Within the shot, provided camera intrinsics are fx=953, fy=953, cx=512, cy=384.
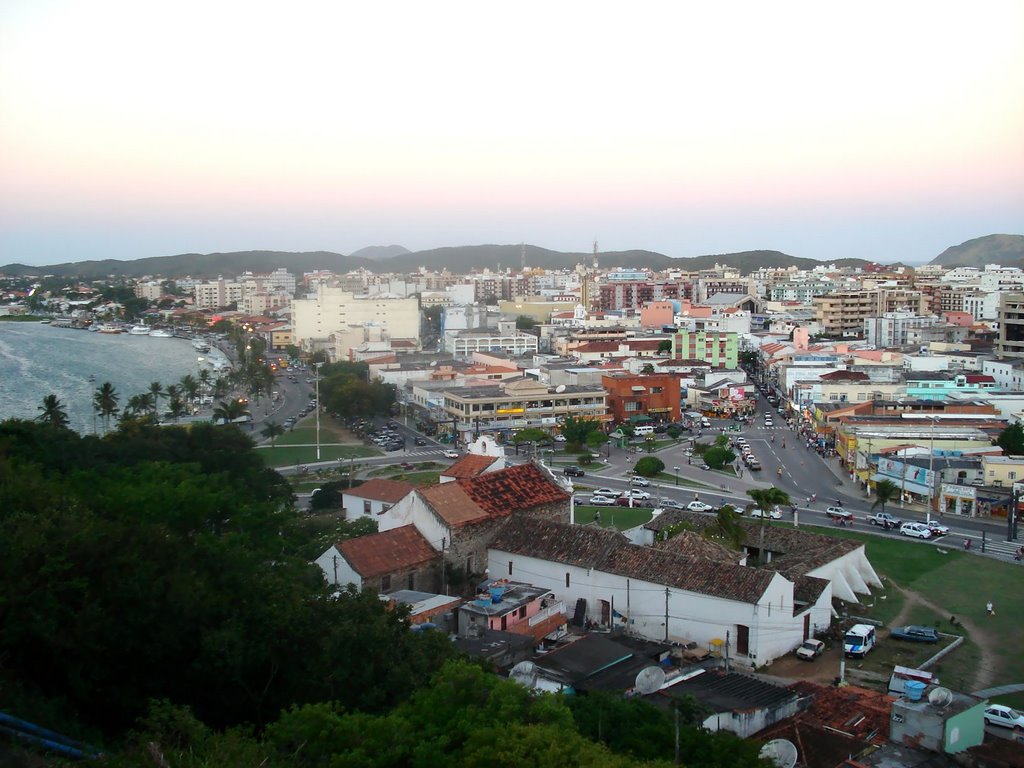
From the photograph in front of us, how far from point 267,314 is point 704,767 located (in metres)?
60.3

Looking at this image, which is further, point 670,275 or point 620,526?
point 670,275

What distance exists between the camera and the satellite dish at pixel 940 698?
660 centimetres

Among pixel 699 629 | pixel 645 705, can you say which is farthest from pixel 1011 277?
pixel 645 705

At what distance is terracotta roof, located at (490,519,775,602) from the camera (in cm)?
925

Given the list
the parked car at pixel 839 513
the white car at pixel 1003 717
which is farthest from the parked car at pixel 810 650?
the parked car at pixel 839 513

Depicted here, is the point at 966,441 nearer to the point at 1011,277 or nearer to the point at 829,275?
the point at 1011,277

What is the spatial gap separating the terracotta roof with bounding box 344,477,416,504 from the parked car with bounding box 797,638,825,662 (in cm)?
603

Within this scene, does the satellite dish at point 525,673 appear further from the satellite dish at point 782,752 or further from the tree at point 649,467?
the tree at point 649,467

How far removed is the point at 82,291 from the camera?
73.1 m

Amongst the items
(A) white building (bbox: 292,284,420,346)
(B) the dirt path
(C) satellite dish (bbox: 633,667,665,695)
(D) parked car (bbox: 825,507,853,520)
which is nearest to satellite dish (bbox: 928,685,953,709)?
(C) satellite dish (bbox: 633,667,665,695)

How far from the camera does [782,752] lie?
6.34 metres

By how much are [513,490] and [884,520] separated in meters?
6.18

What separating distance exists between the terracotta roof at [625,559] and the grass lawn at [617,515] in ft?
11.9

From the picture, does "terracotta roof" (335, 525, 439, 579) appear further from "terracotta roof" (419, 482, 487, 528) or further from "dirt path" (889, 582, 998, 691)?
"dirt path" (889, 582, 998, 691)
